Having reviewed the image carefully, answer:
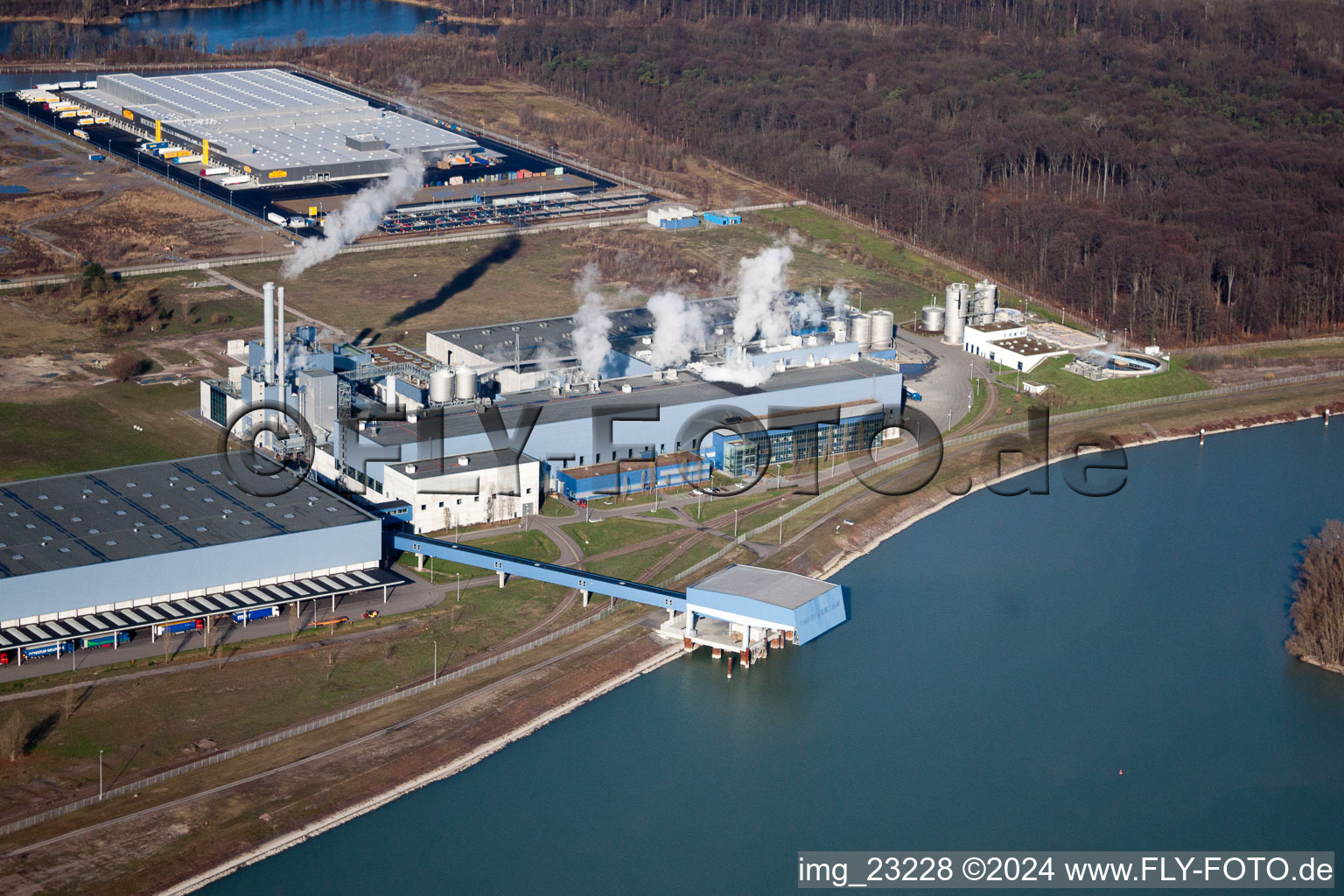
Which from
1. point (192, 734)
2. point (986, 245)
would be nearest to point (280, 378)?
point (192, 734)

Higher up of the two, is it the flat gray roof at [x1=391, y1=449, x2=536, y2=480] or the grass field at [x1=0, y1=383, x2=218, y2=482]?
the flat gray roof at [x1=391, y1=449, x2=536, y2=480]

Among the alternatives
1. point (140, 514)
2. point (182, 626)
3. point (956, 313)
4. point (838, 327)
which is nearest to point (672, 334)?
point (838, 327)

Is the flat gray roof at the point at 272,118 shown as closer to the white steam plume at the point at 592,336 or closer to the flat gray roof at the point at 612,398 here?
the white steam plume at the point at 592,336

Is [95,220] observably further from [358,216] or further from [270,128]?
[270,128]

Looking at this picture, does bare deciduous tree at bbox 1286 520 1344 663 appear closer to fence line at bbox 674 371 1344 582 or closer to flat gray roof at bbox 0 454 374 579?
fence line at bbox 674 371 1344 582

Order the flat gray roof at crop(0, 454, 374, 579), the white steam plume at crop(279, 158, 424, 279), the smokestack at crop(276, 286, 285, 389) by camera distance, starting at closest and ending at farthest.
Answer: the flat gray roof at crop(0, 454, 374, 579) → the smokestack at crop(276, 286, 285, 389) → the white steam plume at crop(279, 158, 424, 279)

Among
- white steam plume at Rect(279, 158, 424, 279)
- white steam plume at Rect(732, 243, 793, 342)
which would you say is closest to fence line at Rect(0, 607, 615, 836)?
white steam plume at Rect(732, 243, 793, 342)
